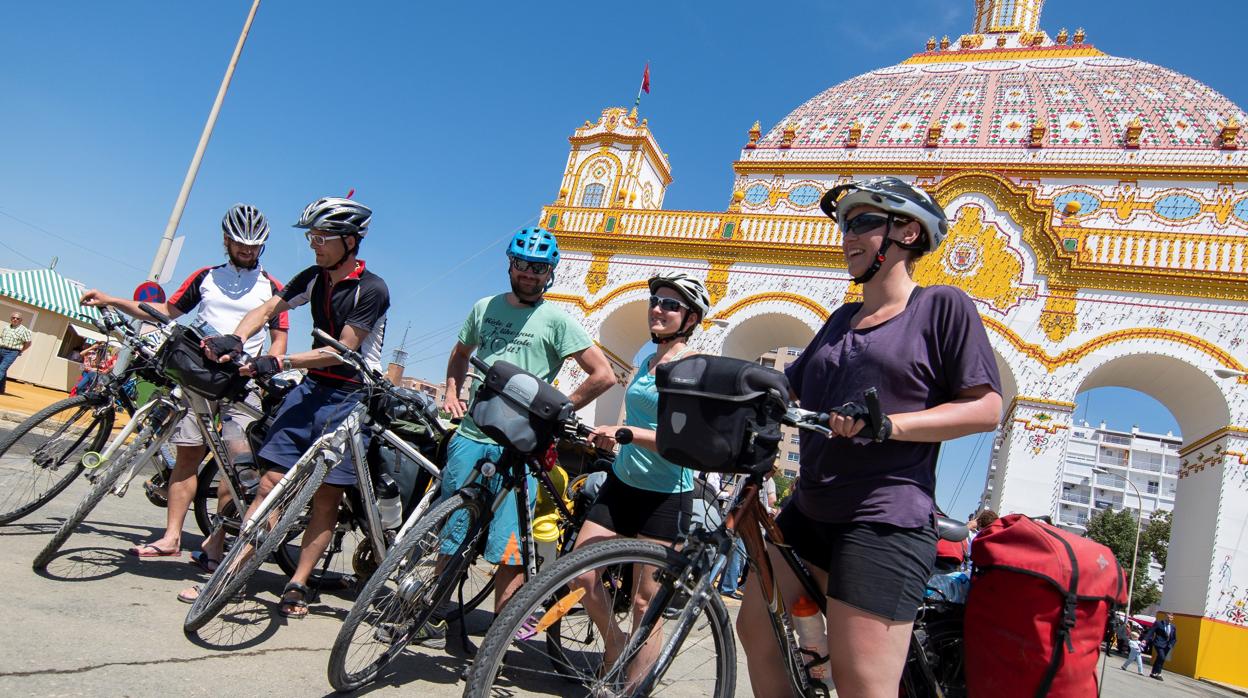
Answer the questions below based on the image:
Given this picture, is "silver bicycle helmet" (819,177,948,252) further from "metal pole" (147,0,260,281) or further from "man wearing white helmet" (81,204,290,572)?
"metal pole" (147,0,260,281)

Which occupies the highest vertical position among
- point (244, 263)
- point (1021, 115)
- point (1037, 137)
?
point (1021, 115)

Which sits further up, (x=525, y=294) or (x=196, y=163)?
(x=196, y=163)

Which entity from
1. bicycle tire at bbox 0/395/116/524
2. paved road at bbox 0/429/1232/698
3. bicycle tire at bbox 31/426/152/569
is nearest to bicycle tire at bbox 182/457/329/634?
paved road at bbox 0/429/1232/698

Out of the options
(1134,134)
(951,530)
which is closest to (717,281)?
(1134,134)

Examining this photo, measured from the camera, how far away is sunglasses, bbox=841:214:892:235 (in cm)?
218

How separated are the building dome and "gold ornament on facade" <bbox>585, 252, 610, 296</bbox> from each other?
645 cm

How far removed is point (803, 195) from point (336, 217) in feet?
61.4

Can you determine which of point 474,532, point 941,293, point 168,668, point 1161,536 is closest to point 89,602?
point 168,668

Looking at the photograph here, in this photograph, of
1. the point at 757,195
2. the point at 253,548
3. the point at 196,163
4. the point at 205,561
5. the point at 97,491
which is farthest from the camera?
the point at 757,195

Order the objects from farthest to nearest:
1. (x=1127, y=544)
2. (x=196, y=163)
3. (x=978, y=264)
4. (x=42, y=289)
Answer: (x=1127, y=544)
(x=42, y=289)
(x=978, y=264)
(x=196, y=163)

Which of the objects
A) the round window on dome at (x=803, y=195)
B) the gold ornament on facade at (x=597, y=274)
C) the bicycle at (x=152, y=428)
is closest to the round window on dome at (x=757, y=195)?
the round window on dome at (x=803, y=195)

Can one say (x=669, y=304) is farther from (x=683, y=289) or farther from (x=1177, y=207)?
(x=1177, y=207)

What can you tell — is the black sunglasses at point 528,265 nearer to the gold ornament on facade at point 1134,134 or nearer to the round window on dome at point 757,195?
the round window on dome at point 757,195

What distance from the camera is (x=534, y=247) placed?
11.3ft
